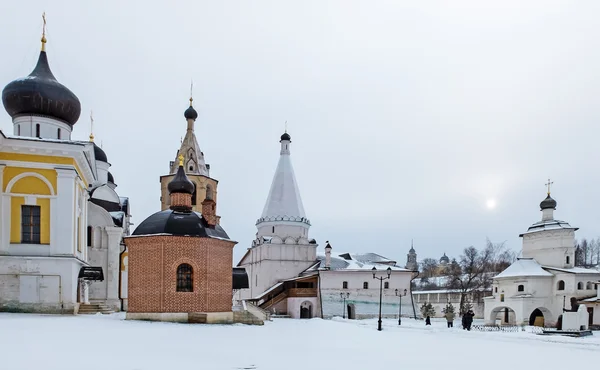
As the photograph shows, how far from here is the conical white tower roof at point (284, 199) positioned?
38406 mm

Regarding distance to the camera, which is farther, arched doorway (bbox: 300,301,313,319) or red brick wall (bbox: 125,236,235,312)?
arched doorway (bbox: 300,301,313,319)

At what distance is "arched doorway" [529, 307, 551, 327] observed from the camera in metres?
31.8

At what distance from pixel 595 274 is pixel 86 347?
35.4 meters

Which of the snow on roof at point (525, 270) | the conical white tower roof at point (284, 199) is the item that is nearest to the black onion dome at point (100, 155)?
the conical white tower roof at point (284, 199)

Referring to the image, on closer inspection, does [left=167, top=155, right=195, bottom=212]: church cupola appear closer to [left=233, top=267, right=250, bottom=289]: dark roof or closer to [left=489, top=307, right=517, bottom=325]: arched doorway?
[left=233, top=267, right=250, bottom=289]: dark roof

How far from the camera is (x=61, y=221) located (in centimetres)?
1598

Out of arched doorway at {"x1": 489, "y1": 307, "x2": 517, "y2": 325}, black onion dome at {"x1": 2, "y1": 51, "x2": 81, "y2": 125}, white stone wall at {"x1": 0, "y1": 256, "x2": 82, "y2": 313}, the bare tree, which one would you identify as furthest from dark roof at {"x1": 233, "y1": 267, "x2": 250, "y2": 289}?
the bare tree

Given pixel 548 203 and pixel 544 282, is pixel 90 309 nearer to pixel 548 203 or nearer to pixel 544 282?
pixel 544 282

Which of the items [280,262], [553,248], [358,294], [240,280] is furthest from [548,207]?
[240,280]

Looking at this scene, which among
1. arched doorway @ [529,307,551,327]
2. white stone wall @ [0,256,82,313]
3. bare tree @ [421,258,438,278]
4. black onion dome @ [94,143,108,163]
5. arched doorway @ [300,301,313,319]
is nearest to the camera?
white stone wall @ [0,256,82,313]

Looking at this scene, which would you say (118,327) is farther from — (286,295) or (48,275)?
(286,295)

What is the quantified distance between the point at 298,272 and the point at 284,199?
6.62 meters

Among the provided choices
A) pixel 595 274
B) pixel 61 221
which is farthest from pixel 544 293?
pixel 61 221

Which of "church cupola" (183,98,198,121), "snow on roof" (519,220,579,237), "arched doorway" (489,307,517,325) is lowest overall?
"arched doorway" (489,307,517,325)
